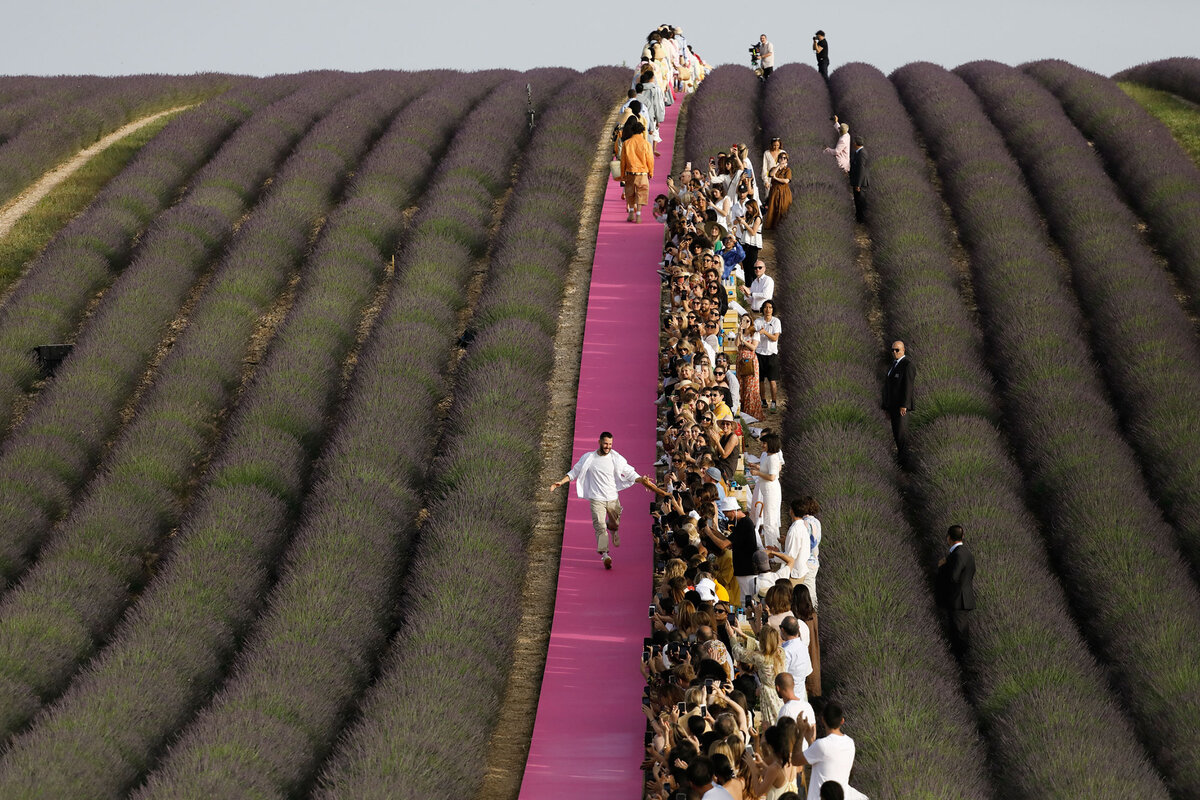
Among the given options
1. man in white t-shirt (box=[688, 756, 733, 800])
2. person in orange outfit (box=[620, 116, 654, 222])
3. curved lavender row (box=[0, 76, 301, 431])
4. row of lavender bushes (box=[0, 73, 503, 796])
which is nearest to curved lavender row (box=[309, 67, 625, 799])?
person in orange outfit (box=[620, 116, 654, 222])

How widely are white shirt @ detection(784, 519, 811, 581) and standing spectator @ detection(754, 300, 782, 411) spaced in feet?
10.2

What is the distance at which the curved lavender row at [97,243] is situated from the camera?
13625 mm

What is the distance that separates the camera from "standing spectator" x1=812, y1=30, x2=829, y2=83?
23.9 meters

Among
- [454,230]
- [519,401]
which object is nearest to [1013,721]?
[519,401]

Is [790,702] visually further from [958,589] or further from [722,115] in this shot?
[722,115]

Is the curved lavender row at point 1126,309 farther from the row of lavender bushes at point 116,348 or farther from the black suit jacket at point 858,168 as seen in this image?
the row of lavender bushes at point 116,348

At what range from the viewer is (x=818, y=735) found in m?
6.98

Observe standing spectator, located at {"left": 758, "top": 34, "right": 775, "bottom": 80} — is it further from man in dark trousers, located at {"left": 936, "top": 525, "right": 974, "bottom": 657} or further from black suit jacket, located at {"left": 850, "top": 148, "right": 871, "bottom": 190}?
man in dark trousers, located at {"left": 936, "top": 525, "right": 974, "bottom": 657}

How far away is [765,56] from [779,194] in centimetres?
957

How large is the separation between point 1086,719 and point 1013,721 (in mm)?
357

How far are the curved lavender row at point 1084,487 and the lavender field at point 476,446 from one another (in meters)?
0.03

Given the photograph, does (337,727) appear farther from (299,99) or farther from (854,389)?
(299,99)

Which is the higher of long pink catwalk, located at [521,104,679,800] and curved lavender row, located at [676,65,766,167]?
curved lavender row, located at [676,65,766,167]

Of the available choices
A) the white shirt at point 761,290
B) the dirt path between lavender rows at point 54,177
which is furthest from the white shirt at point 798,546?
the dirt path between lavender rows at point 54,177
